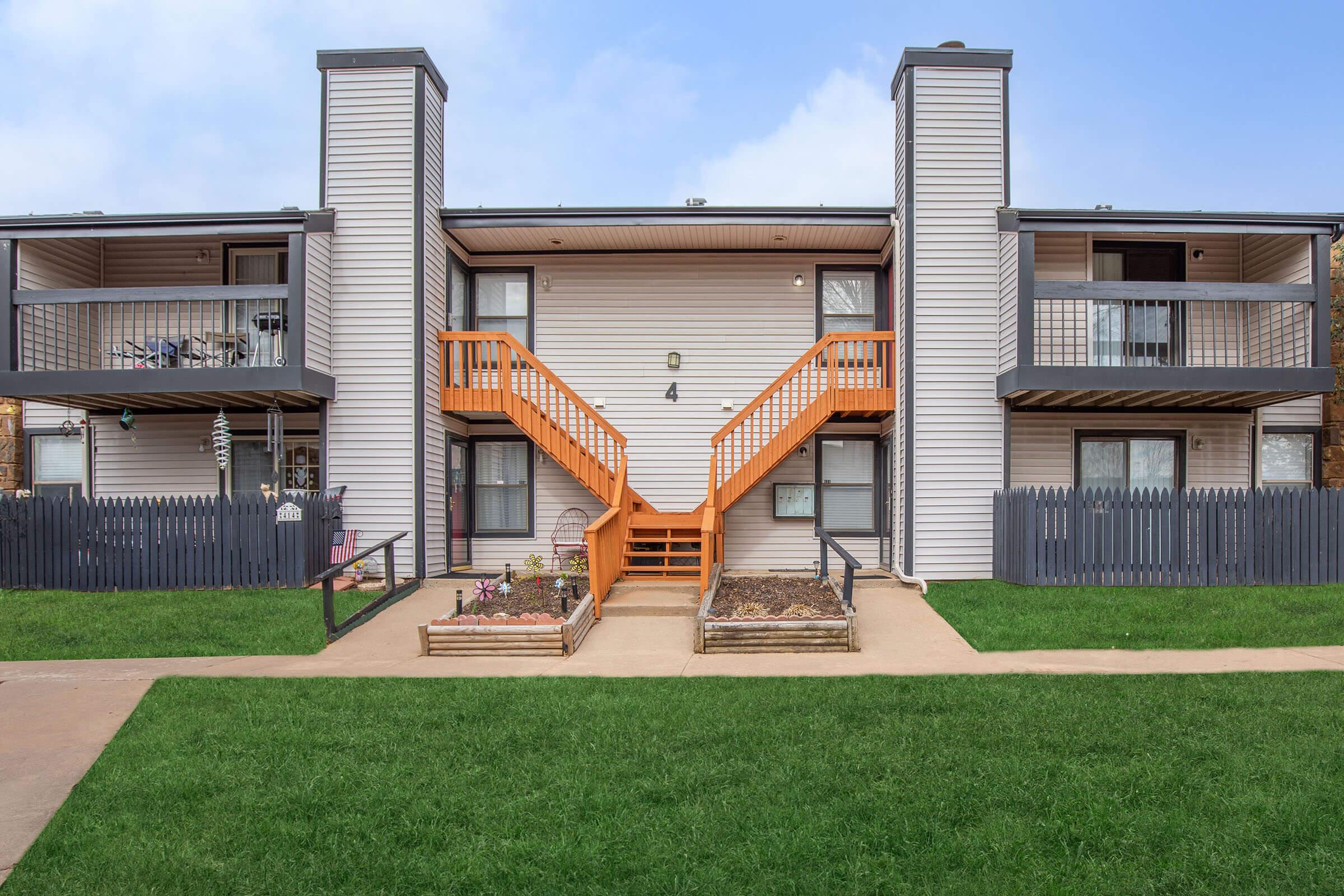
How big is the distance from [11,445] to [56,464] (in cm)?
97

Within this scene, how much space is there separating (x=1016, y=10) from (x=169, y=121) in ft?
81.2

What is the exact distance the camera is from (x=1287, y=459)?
1323cm

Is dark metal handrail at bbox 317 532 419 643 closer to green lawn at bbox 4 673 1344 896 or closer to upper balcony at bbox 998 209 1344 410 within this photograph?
green lawn at bbox 4 673 1344 896

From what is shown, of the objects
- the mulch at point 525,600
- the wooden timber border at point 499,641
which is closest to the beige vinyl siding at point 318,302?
the mulch at point 525,600

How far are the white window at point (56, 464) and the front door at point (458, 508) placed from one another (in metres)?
7.14

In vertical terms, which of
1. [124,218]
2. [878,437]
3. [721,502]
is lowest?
[721,502]

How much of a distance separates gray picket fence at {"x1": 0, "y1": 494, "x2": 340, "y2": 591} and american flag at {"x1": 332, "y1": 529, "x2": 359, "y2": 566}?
25 centimetres

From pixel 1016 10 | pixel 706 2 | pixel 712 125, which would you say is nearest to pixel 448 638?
pixel 1016 10

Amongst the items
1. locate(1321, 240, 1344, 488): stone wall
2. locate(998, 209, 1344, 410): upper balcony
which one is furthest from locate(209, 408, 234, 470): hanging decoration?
locate(1321, 240, 1344, 488): stone wall

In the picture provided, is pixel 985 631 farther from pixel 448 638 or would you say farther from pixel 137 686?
pixel 137 686

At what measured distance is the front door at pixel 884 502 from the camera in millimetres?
13016

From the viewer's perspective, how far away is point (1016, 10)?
12.8m

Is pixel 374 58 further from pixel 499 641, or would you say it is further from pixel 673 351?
pixel 499 641

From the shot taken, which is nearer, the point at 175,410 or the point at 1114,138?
the point at 175,410
